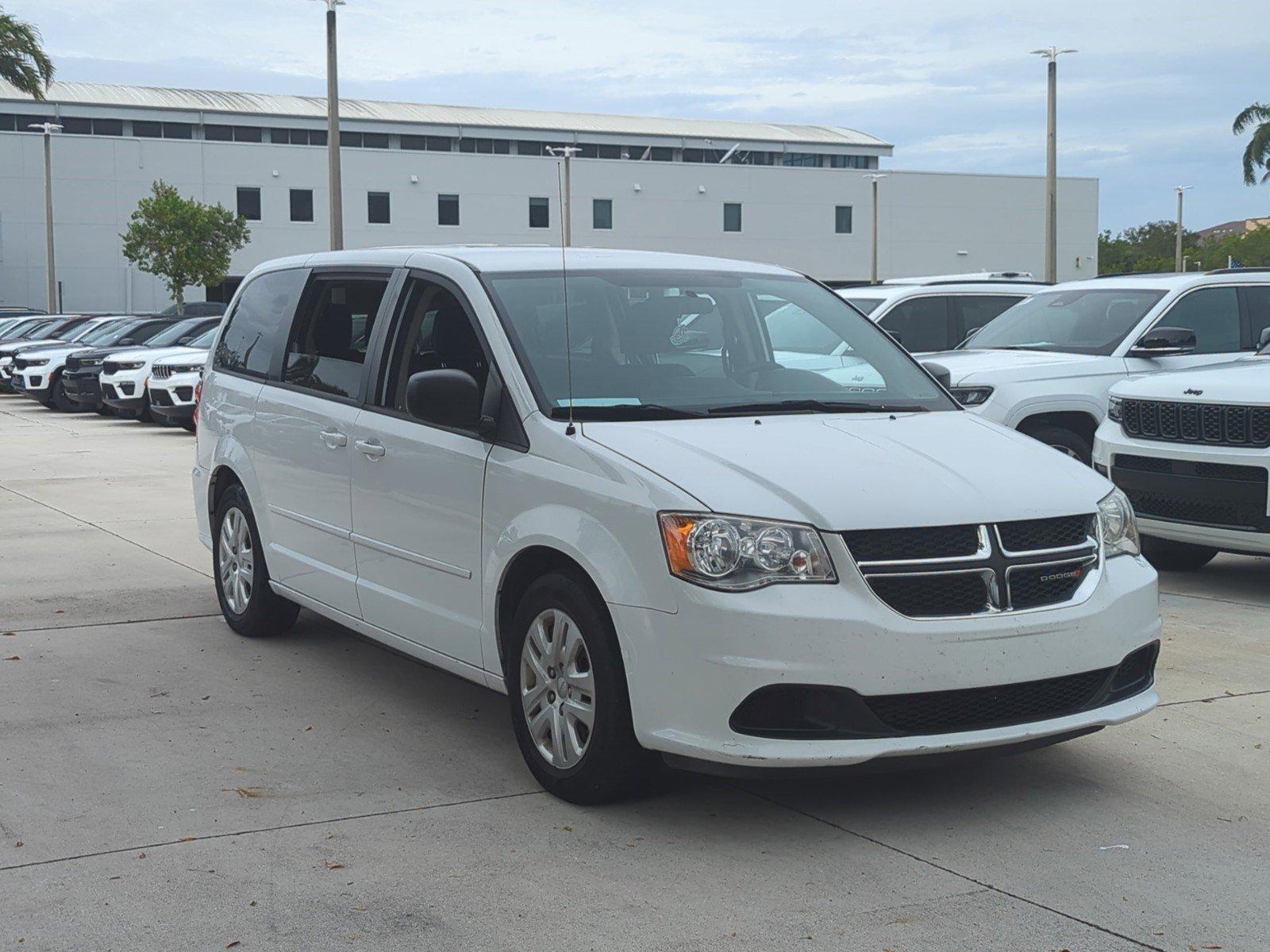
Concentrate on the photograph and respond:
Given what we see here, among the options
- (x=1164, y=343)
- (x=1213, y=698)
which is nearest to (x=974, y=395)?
(x=1164, y=343)

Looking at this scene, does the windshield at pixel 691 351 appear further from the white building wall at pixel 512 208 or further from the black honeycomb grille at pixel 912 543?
the white building wall at pixel 512 208

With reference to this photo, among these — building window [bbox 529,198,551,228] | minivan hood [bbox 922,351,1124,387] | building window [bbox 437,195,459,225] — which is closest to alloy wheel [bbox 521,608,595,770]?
minivan hood [bbox 922,351,1124,387]

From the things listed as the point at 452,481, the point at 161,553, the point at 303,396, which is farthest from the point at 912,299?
the point at 452,481

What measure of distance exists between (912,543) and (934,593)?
0.16 m

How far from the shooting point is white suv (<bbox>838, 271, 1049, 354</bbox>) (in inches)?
554

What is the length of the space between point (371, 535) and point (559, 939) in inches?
99.2

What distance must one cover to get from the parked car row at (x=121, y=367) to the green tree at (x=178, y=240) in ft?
77.7

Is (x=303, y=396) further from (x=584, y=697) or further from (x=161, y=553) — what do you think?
(x=161, y=553)

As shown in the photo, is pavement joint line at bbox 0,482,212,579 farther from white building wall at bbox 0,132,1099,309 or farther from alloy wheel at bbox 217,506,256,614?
white building wall at bbox 0,132,1099,309

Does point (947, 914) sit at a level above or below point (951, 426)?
below

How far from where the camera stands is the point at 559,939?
396 centimetres

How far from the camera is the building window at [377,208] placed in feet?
209

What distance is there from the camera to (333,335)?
6.84 metres

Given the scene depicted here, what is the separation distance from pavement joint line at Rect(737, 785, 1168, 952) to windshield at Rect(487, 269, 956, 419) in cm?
135
